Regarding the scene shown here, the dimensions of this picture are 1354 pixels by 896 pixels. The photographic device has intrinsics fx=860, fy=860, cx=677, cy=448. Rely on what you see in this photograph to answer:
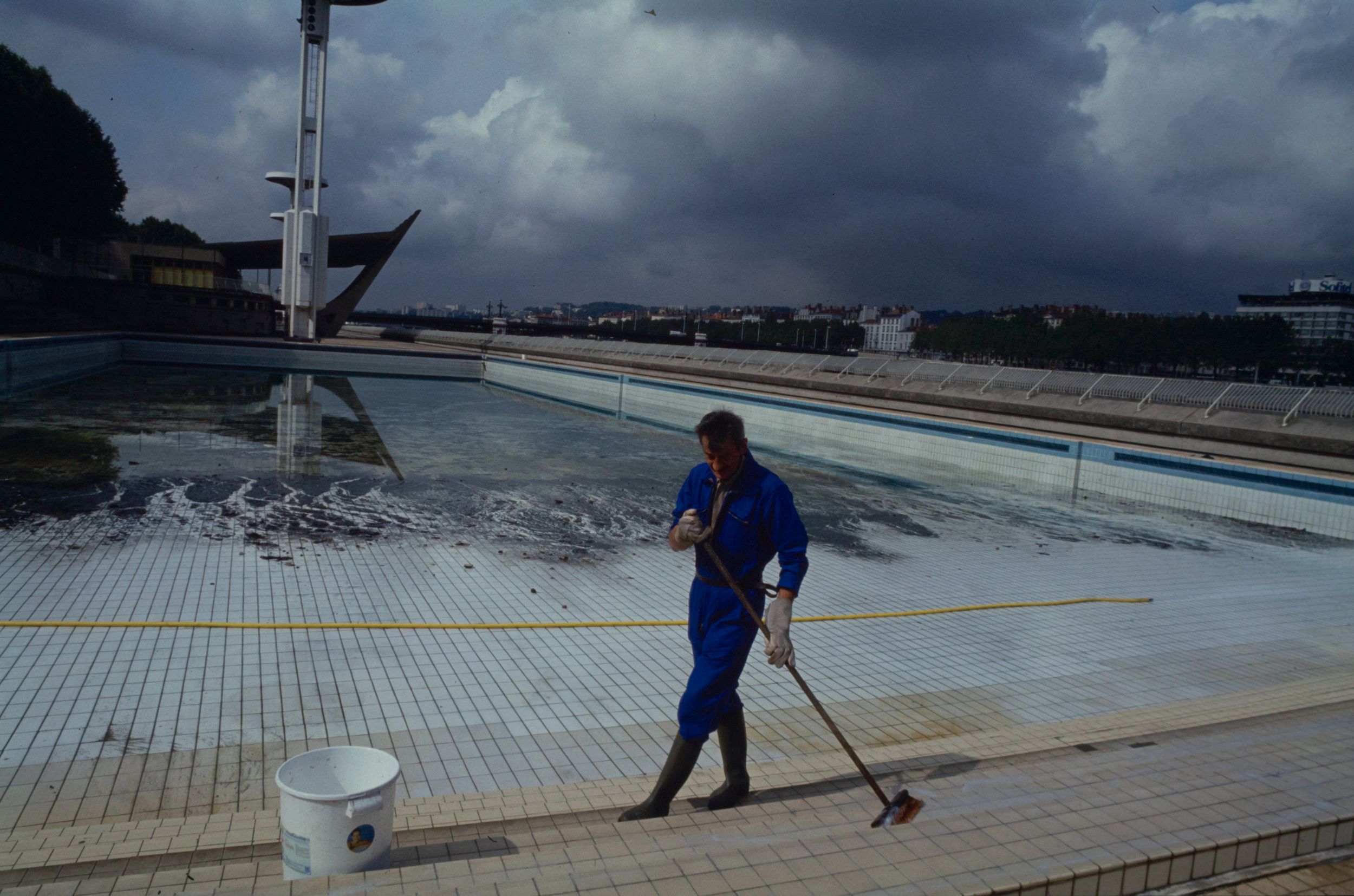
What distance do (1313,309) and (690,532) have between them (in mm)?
39885

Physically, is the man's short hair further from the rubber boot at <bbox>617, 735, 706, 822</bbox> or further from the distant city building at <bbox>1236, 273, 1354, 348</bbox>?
the distant city building at <bbox>1236, 273, 1354, 348</bbox>

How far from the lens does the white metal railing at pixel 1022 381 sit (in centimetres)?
1250

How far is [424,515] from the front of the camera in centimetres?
711

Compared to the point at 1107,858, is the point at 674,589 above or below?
below

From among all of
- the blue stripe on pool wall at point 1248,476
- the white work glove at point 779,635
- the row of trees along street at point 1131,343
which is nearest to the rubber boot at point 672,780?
the white work glove at point 779,635

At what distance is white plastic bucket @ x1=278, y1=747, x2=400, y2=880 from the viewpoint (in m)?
1.87

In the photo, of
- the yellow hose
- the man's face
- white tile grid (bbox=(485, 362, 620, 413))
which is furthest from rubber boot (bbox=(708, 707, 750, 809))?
white tile grid (bbox=(485, 362, 620, 413))

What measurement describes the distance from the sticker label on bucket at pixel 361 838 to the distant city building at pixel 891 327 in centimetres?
15085

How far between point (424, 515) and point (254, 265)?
145 feet

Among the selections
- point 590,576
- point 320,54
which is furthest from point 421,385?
point 590,576

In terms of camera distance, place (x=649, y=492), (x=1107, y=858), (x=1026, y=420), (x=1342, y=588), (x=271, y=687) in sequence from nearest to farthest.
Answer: (x=1107, y=858)
(x=271, y=687)
(x=1342, y=588)
(x=649, y=492)
(x=1026, y=420)

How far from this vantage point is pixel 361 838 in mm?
1925

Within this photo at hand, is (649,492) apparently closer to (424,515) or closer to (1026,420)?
(424,515)

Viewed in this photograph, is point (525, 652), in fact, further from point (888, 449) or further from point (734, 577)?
point (888, 449)
